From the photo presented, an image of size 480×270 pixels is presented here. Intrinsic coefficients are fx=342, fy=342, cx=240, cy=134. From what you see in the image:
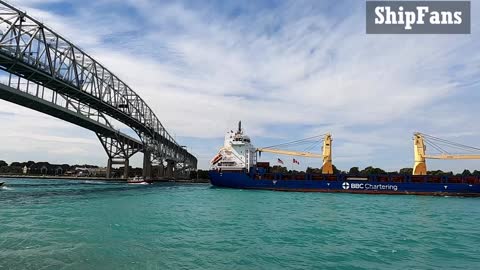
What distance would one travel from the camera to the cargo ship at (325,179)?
152ft

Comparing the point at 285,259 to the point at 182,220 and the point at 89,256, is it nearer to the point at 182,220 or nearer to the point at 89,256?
the point at 89,256

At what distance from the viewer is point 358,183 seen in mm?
48469

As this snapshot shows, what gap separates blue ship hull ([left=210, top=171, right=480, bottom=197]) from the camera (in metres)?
45.8

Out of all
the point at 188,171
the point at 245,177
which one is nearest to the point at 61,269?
the point at 245,177

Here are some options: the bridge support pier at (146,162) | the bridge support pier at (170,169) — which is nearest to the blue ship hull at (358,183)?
the bridge support pier at (146,162)

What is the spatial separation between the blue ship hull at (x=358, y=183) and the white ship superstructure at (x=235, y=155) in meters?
2.45

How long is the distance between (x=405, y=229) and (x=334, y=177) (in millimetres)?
32594

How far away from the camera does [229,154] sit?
5528 centimetres

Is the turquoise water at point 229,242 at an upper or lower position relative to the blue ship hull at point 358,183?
lower

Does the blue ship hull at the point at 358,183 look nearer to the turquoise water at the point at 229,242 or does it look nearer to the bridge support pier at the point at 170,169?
the turquoise water at the point at 229,242

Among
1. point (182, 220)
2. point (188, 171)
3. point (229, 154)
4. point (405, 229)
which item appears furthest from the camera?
point (188, 171)

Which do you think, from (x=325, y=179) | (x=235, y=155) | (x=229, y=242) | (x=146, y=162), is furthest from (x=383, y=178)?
(x=146, y=162)

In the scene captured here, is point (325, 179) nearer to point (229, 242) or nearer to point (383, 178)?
point (383, 178)

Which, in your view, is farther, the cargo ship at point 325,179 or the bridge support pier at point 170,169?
the bridge support pier at point 170,169
